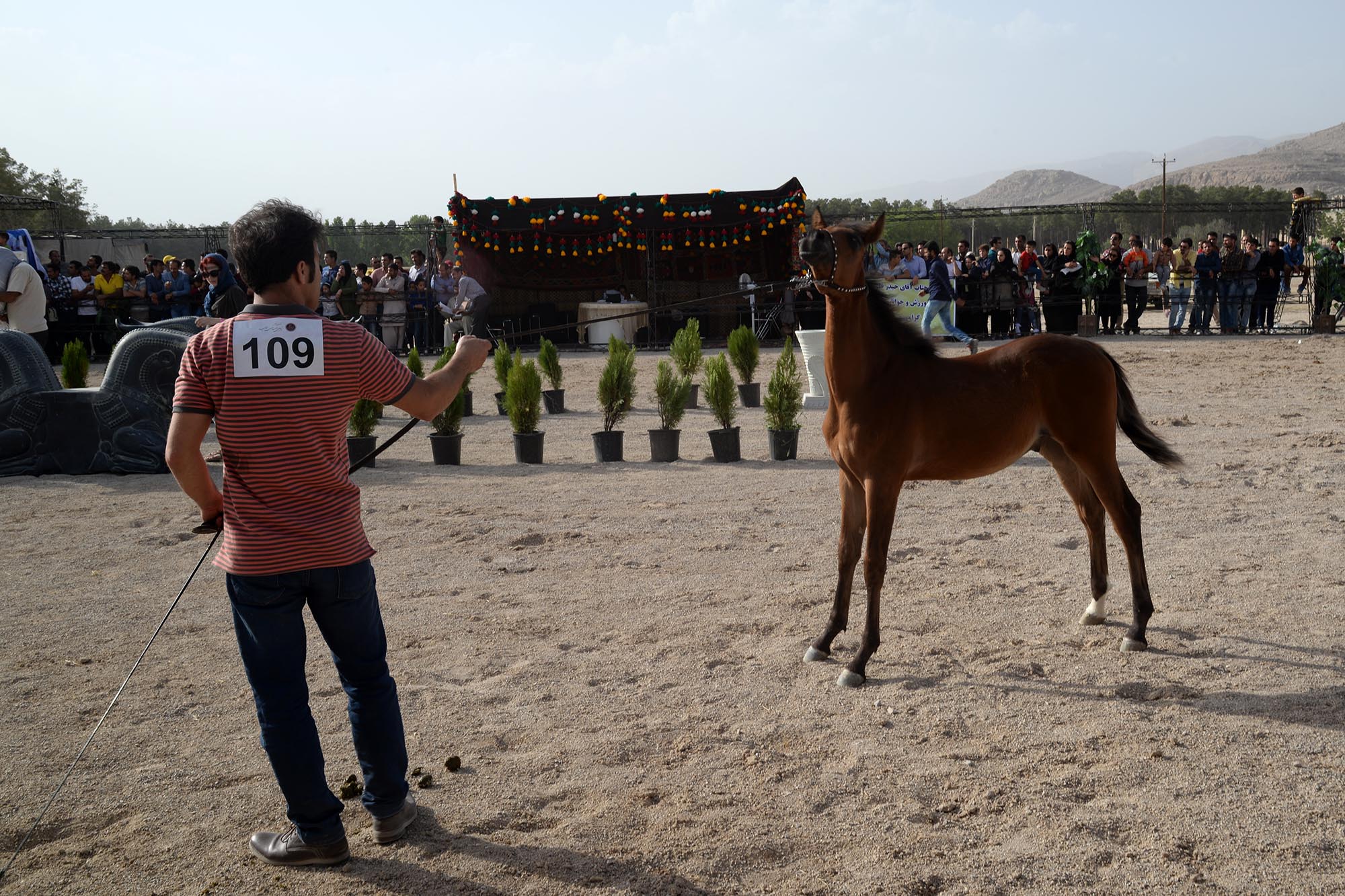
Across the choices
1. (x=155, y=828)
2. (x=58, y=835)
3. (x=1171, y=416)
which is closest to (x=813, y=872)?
(x=155, y=828)

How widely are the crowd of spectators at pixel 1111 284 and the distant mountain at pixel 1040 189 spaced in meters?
118

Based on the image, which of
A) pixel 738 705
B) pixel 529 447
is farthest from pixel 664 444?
pixel 738 705

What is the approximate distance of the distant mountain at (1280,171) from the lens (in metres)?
97.3

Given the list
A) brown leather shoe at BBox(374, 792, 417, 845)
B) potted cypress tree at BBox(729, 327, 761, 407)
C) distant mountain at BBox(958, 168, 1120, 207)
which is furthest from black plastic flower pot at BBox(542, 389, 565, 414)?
distant mountain at BBox(958, 168, 1120, 207)

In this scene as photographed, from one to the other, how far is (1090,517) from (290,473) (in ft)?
14.0

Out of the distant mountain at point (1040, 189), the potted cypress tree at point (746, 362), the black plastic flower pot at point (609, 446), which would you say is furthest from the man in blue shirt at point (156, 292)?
the distant mountain at point (1040, 189)

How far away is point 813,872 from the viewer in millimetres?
3322

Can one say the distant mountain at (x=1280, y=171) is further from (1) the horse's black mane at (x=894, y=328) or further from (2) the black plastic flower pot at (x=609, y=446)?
(1) the horse's black mane at (x=894, y=328)

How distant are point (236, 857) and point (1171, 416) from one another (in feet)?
35.6

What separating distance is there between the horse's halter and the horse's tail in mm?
1587

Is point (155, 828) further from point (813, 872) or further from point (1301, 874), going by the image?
point (1301, 874)

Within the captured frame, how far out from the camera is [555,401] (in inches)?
564

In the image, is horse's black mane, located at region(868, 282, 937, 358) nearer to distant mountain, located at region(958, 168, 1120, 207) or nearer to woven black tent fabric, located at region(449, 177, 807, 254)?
woven black tent fabric, located at region(449, 177, 807, 254)

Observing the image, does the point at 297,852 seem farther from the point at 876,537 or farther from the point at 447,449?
the point at 447,449
